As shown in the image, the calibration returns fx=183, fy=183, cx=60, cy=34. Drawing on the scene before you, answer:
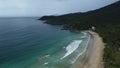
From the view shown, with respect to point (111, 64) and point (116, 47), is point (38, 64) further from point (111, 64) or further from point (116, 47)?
point (116, 47)

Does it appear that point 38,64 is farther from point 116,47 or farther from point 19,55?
point 116,47

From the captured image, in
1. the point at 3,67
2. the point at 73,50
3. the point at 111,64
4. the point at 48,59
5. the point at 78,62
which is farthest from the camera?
the point at 73,50

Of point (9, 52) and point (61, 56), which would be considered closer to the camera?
point (61, 56)

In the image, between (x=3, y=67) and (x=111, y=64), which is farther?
(x=3, y=67)

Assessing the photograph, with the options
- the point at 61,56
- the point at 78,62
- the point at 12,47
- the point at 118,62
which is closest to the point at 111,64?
the point at 118,62

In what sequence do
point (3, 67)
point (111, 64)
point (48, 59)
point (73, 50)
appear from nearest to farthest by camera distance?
point (111, 64), point (3, 67), point (48, 59), point (73, 50)

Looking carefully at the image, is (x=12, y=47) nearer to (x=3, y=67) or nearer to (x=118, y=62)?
(x=3, y=67)

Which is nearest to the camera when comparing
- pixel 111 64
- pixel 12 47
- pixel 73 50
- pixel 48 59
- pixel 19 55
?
pixel 111 64

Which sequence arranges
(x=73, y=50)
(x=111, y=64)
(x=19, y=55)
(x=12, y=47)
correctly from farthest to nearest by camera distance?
(x=12, y=47)
(x=73, y=50)
(x=19, y=55)
(x=111, y=64)

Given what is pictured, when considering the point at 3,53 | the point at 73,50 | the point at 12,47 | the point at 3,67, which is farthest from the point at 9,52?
the point at 73,50
